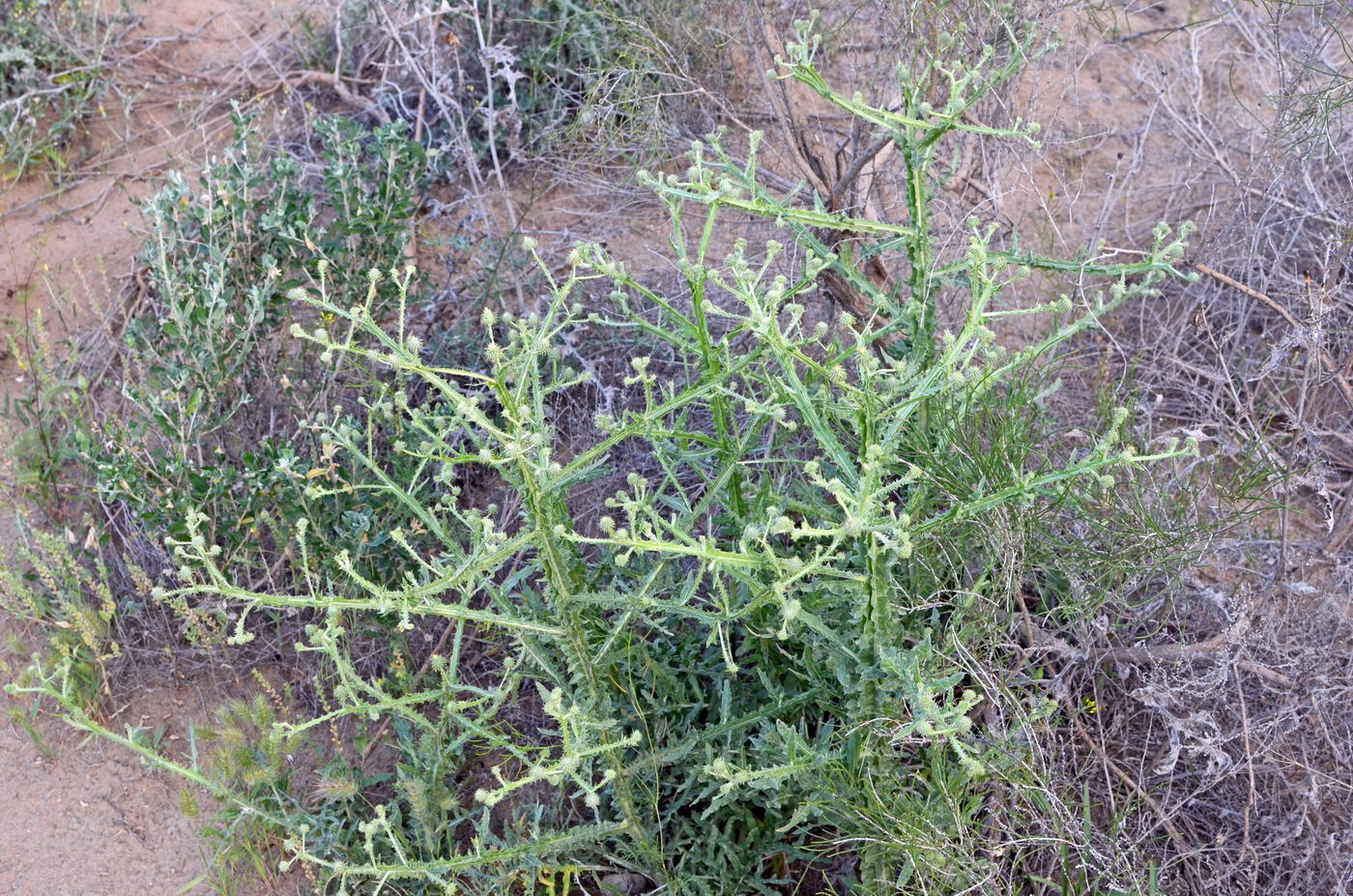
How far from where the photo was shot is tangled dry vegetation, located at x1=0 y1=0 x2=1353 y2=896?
217cm

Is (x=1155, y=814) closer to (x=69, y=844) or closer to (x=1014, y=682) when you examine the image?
(x=1014, y=682)

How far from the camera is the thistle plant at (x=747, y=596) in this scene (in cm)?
192

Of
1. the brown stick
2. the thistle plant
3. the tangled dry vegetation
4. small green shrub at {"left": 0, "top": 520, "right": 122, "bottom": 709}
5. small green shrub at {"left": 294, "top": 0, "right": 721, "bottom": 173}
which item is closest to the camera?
the thistle plant

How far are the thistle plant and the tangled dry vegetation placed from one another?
0.02 meters

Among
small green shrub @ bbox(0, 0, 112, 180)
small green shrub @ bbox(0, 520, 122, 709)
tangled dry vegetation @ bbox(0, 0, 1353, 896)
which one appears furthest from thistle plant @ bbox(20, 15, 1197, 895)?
small green shrub @ bbox(0, 0, 112, 180)

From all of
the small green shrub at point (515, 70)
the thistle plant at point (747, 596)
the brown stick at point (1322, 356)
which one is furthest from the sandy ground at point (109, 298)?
the brown stick at point (1322, 356)

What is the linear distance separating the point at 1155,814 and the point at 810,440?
1.14 m

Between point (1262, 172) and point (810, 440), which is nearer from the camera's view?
point (810, 440)

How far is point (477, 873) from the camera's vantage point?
2574 millimetres

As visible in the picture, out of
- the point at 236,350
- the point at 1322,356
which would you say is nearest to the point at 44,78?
the point at 236,350

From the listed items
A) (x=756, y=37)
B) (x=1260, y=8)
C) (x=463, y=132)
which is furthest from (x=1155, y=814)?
(x=1260, y=8)

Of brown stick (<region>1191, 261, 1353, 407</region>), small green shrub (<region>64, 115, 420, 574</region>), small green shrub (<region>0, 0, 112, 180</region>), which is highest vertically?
small green shrub (<region>0, 0, 112, 180</region>)

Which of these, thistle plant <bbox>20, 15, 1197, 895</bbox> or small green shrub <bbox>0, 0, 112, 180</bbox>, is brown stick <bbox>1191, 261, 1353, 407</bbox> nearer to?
thistle plant <bbox>20, 15, 1197, 895</bbox>

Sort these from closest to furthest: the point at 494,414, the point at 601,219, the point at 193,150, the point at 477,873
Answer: the point at 477,873 → the point at 494,414 → the point at 601,219 → the point at 193,150
